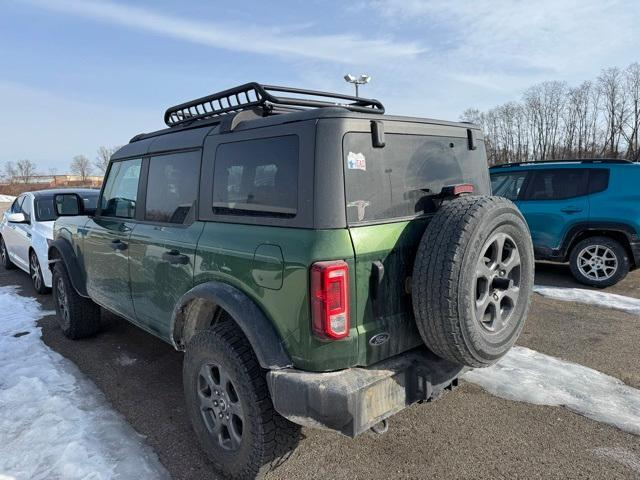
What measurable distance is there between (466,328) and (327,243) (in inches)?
32.3

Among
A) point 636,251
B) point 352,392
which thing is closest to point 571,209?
point 636,251

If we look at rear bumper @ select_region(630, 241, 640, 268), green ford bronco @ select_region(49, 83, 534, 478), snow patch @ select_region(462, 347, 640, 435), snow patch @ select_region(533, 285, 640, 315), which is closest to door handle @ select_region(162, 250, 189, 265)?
green ford bronco @ select_region(49, 83, 534, 478)

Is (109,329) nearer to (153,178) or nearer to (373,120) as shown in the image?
(153,178)

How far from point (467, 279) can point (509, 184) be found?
5.96 meters

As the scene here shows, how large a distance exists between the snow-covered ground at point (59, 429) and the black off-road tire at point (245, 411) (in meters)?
0.49

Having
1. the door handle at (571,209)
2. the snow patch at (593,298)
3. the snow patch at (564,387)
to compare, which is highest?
the door handle at (571,209)

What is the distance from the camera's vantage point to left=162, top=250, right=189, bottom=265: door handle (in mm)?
2850

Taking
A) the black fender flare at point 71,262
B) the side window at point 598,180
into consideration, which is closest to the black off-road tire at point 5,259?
the black fender flare at point 71,262

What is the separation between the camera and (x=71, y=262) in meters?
4.62

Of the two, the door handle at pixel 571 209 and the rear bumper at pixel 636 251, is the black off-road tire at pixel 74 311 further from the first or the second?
the rear bumper at pixel 636 251

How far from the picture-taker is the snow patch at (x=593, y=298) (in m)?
5.55

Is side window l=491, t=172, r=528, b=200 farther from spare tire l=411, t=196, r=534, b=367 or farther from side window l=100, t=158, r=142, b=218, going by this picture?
side window l=100, t=158, r=142, b=218

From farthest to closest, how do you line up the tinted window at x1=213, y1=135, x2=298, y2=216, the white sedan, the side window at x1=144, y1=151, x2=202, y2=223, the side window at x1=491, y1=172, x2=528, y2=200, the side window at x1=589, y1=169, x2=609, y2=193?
the side window at x1=491, y1=172, x2=528, y2=200
the side window at x1=589, y1=169, x2=609, y2=193
the white sedan
the side window at x1=144, y1=151, x2=202, y2=223
the tinted window at x1=213, y1=135, x2=298, y2=216

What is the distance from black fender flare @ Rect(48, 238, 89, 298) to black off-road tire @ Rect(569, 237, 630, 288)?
22.1 ft
